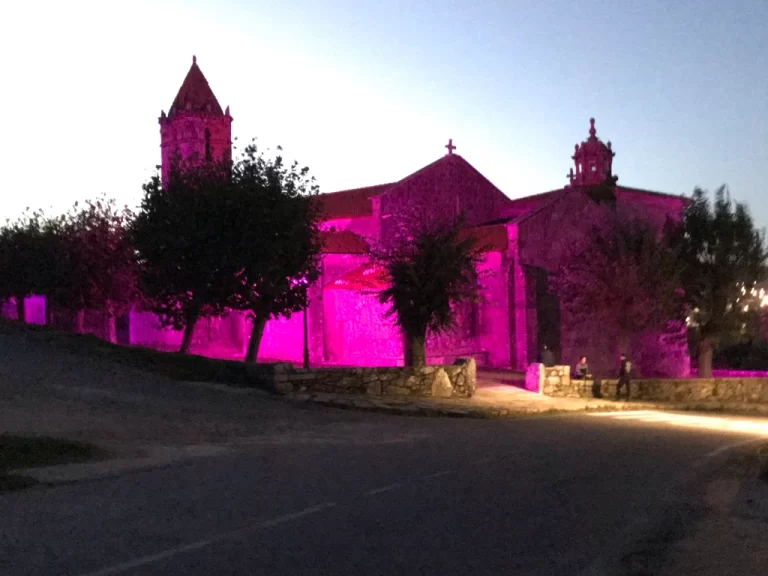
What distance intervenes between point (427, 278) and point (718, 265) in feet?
48.0

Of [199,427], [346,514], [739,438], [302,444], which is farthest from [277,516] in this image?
[739,438]

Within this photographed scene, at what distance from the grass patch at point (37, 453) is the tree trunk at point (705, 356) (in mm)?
28578

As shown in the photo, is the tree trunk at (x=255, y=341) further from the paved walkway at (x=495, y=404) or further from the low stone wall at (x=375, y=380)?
the paved walkway at (x=495, y=404)

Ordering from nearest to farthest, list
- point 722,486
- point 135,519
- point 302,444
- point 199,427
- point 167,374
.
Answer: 1. point 135,519
2. point 722,486
3. point 302,444
4. point 199,427
5. point 167,374

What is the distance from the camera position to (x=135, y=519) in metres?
8.31

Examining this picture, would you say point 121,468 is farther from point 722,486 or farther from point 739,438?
point 739,438

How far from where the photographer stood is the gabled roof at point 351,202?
41.4 m

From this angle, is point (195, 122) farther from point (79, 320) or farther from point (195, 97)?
point (79, 320)

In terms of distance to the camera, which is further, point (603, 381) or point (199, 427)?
point (603, 381)

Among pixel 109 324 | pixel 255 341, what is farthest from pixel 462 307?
pixel 109 324

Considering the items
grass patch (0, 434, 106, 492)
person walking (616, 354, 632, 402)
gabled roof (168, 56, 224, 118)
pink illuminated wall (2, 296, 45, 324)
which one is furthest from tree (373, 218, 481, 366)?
gabled roof (168, 56, 224, 118)

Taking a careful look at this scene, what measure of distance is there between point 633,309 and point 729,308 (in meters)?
5.51

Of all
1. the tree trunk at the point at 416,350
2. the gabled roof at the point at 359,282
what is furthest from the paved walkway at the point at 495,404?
the gabled roof at the point at 359,282

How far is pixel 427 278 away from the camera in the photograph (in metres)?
26.1
